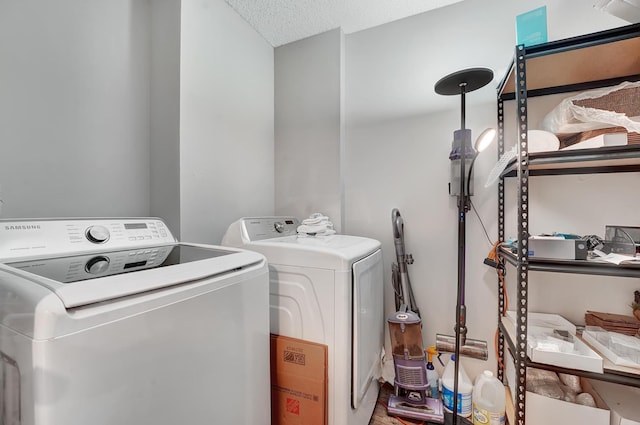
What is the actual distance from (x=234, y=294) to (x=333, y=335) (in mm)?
532

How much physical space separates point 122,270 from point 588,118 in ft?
6.30

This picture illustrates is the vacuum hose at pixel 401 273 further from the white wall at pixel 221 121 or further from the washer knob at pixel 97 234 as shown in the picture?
the washer knob at pixel 97 234

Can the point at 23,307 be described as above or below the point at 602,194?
below

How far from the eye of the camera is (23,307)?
19.5 inches

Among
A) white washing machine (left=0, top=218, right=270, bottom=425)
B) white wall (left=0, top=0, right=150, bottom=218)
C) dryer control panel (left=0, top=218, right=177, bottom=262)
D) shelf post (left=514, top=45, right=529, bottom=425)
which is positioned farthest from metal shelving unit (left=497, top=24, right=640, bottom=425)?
white wall (left=0, top=0, right=150, bottom=218)

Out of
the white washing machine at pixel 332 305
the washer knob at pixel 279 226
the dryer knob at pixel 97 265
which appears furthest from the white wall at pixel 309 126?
the dryer knob at pixel 97 265

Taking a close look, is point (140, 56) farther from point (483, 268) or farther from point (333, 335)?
point (483, 268)

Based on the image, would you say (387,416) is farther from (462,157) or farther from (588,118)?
(588,118)

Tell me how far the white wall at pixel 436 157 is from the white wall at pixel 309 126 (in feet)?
0.39

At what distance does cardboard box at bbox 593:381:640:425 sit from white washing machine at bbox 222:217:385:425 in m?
0.96

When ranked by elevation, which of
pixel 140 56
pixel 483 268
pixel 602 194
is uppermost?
pixel 140 56

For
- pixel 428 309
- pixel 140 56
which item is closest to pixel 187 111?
pixel 140 56

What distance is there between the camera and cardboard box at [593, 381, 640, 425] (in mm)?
1049

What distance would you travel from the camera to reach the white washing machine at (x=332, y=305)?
1160 mm
